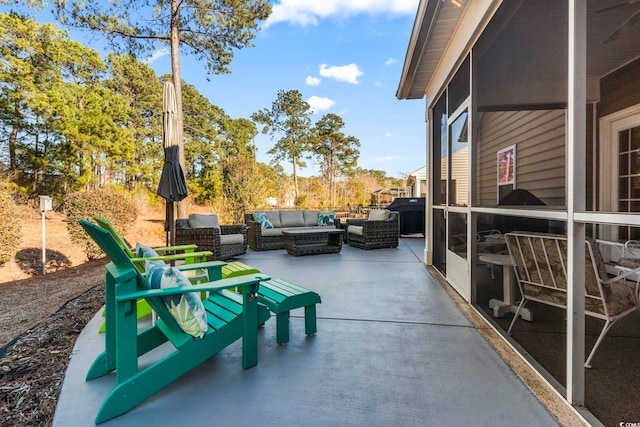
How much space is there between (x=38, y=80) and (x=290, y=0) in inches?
347

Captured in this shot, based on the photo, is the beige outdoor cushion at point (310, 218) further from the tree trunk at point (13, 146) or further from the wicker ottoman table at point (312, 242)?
the tree trunk at point (13, 146)

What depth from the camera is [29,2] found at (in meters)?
9.09

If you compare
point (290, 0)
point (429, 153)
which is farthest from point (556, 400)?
point (290, 0)

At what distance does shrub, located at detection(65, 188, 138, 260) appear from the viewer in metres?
6.06

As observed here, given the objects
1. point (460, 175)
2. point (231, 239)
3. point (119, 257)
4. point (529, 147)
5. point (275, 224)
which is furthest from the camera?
point (275, 224)

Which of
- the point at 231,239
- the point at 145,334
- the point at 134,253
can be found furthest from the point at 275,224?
the point at 145,334

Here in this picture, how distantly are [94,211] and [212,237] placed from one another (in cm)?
288

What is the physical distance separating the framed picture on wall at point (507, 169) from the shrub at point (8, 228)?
7960 mm

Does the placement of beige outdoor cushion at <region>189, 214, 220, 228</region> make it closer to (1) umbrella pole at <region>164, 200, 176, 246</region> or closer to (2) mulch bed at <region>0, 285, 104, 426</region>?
(1) umbrella pole at <region>164, 200, 176, 246</region>

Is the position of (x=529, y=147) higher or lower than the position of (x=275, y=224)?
higher

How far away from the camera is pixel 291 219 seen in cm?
795

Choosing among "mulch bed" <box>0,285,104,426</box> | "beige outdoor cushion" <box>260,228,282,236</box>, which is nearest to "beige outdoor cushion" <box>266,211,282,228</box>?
"beige outdoor cushion" <box>260,228,282,236</box>

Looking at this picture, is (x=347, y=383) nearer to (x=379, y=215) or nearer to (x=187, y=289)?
(x=187, y=289)

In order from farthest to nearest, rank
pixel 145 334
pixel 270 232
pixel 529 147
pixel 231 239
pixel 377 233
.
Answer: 1. pixel 270 232
2. pixel 377 233
3. pixel 231 239
4. pixel 529 147
5. pixel 145 334
